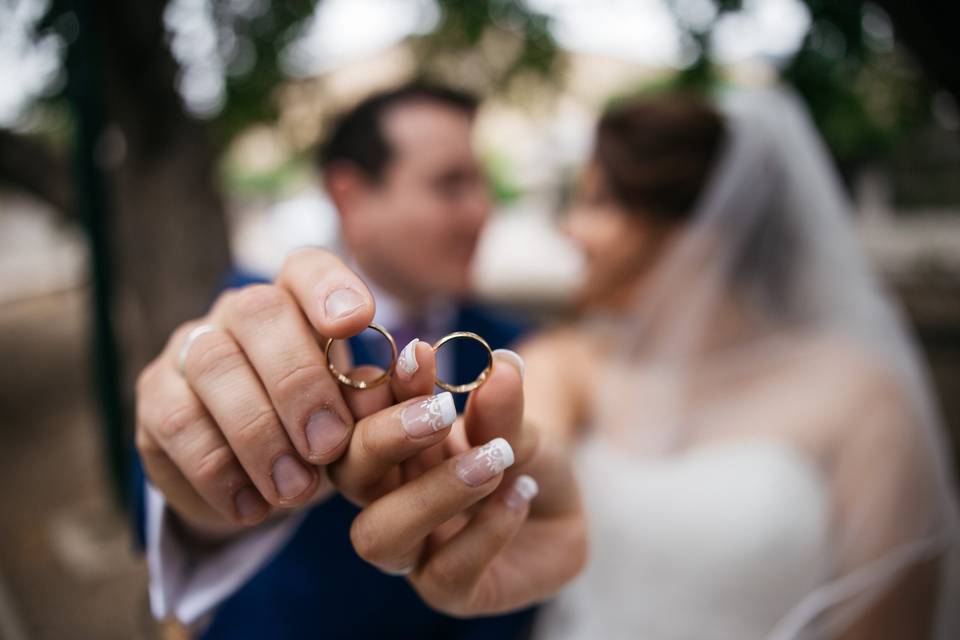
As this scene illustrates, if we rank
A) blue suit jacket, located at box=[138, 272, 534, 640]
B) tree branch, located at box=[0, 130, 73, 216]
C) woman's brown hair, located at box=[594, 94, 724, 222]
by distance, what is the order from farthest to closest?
tree branch, located at box=[0, 130, 73, 216]
woman's brown hair, located at box=[594, 94, 724, 222]
blue suit jacket, located at box=[138, 272, 534, 640]

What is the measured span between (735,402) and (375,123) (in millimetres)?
1707

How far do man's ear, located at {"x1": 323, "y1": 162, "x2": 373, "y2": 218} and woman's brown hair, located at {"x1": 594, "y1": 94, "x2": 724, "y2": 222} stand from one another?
936mm

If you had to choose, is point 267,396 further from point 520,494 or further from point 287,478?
point 520,494

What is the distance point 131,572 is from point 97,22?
131 inches

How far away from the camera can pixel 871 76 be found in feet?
10.1

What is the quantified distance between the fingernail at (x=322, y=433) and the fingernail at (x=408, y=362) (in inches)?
4.2

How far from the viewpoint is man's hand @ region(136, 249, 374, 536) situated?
28.5 inches

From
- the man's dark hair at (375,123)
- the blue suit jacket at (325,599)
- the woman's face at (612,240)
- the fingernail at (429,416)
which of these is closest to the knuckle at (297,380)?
the fingernail at (429,416)

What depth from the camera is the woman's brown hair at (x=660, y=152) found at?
225cm

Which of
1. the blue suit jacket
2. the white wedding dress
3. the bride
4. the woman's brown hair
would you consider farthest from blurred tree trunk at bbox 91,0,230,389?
the white wedding dress

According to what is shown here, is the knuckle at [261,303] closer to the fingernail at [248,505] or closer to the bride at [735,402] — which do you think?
the fingernail at [248,505]

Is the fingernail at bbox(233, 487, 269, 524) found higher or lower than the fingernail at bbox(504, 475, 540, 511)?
higher

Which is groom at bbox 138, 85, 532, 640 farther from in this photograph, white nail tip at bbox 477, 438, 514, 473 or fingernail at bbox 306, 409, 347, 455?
white nail tip at bbox 477, 438, 514, 473

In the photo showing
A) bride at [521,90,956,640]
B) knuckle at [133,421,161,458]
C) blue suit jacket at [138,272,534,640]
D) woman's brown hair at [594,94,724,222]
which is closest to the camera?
knuckle at [133,421,161,458]
